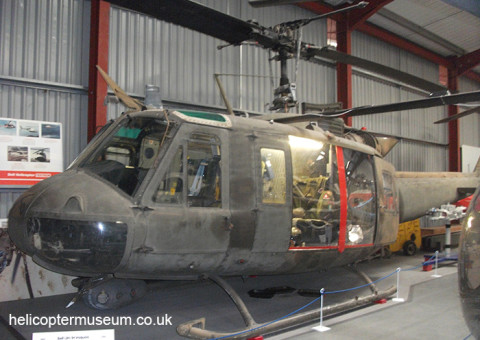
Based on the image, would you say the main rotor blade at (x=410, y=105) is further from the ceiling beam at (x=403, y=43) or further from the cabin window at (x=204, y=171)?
the ceiling beam at (x=403, y=43)

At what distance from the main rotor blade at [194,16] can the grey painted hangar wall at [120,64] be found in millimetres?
1016

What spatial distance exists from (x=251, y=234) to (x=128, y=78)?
203 inches

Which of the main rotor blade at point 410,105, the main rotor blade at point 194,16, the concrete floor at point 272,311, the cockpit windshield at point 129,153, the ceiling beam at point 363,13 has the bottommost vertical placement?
the concrete floor at point 272,311

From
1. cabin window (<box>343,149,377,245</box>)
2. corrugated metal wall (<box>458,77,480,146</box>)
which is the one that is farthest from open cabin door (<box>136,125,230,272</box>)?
corrugated metal wall (<box>458,77,480,146</box>)

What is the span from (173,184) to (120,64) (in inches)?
195

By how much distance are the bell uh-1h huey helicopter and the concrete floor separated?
0.30 m

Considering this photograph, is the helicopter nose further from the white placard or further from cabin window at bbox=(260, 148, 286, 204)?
cabin window at bbox=(260, 148, 286, 204)

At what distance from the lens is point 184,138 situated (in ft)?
13.1

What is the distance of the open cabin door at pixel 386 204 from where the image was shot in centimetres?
583

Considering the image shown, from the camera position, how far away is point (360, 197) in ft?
18.1

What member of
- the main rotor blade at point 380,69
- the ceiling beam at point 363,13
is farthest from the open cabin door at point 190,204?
the ceiling beam at point 363,13

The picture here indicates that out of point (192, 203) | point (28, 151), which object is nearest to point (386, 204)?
point (192, 203)

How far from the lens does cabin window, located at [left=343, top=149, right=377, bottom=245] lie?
17.4ft

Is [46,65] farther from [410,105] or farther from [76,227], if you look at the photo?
[410,105]
